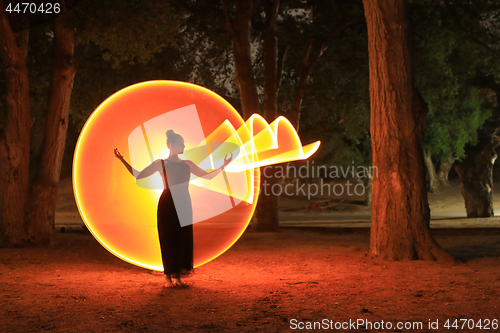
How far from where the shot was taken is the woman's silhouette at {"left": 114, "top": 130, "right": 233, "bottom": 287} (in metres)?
7.07

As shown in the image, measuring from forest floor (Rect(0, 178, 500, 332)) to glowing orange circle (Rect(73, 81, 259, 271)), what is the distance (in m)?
0.61

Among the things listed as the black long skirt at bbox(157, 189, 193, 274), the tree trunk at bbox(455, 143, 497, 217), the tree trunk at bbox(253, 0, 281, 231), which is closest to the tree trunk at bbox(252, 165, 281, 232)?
the tree trunk at bbox(253, 0, 281, 231)

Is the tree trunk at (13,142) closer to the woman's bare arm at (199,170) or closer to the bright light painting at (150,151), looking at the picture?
the bright light painting at (150,151)

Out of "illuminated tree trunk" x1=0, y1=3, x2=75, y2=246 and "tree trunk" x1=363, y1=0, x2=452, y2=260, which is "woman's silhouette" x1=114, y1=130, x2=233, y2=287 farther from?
"illuminated tree trunk" x1=0, y1=3, x2=75, y2=246

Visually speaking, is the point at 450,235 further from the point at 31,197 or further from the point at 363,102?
the point at 31,197

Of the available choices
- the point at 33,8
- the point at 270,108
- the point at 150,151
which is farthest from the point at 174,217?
the point at 270,108

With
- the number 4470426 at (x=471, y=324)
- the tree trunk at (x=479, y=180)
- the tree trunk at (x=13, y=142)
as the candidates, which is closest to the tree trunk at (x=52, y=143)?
the tree trunk at (x=13, y=142)

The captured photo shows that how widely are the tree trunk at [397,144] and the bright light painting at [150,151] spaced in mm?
1452

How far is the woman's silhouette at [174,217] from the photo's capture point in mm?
7070

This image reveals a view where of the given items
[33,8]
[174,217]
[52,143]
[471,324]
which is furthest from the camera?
[33,8]

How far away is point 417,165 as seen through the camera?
872 cm

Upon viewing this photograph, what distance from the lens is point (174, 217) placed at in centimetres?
709

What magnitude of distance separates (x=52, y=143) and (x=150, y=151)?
2.35 meters

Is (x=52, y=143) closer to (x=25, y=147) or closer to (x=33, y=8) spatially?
(x=25, y=147)
